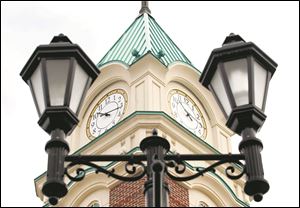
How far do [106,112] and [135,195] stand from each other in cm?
384

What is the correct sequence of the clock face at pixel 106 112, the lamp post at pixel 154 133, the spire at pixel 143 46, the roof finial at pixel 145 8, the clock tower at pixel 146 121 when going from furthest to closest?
the roof finial at pixel 145 8
the spire at pixel 143 46
the clock face at pixel 106 112
the clock tower at pixel 146 121
the lamp post at pixel 154 133

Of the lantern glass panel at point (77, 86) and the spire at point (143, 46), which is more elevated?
the spire at point (143, 46)

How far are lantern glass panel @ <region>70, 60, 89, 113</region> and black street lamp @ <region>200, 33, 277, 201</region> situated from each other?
3.64ft

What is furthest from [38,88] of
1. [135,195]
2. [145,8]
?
[145,8]

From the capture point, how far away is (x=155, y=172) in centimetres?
688

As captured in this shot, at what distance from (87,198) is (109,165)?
2279 mm

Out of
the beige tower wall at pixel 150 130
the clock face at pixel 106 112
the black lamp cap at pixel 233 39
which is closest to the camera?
the black lamp cap at pixel 233 39

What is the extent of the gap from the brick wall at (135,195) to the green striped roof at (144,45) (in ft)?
13.5

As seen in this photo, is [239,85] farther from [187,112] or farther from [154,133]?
[187,112]

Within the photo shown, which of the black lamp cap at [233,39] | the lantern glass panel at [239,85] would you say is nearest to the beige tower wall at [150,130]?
the black lamp cap at [233,39]

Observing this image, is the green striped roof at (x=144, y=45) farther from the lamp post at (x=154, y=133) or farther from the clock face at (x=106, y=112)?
the lamp post at (x=154, y=133)

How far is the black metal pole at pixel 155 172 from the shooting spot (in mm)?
6824

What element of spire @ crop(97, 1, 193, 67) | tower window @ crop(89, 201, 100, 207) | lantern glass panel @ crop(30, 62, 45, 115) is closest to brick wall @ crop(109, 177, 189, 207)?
tower window @ crop(89, 201, 100, 207)

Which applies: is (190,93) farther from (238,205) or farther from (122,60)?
(238,205)
